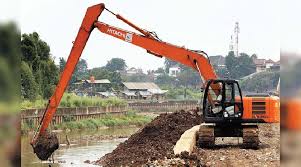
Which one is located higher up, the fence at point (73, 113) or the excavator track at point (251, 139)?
the excavator track at point (251, 139)

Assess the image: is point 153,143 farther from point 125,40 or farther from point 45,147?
point 125,40

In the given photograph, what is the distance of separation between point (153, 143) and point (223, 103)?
16.8 ft

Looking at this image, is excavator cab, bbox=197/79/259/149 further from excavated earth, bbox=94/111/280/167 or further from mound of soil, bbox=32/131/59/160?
mound of soil, bbox=32/131/59/160

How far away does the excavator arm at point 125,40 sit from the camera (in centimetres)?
A: 1983

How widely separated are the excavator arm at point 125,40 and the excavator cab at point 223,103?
168 inches

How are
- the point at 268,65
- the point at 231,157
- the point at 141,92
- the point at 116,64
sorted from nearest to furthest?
the point at 231,157, the point at 268,65, the point at 141,92, the point at 116,64

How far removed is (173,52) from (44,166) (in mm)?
6567

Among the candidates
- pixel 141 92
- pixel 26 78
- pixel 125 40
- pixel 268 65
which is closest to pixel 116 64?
pixel 141 92

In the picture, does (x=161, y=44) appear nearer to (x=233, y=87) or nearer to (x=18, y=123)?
(x=233, y=87)

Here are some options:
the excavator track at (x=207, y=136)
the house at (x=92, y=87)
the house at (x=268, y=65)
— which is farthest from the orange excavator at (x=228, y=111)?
the house at (x=92, y=87)

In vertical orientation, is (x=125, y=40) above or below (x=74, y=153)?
above

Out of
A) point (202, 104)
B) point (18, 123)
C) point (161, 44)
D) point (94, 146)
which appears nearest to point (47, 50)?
point (94, 146)

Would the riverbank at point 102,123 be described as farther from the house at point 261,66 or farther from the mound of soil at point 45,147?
the mound of soil at point 45,147

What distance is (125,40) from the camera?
837 inches
